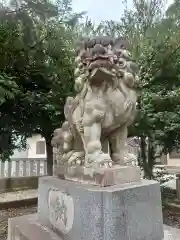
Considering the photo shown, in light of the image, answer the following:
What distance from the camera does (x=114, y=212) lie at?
1.73 m

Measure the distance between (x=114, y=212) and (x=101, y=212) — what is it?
8 cm

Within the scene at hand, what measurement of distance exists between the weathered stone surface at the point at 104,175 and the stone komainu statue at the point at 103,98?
0.05 meters

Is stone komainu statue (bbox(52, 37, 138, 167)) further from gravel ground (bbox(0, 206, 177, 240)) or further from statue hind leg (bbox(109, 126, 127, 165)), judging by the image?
gravel ground (bbox(0, 206, 177, 240))

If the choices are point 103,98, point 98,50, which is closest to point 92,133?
point 103,98

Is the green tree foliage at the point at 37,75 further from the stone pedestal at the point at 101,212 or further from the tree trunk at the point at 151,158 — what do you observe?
the stone pedestal at the point at 101,212

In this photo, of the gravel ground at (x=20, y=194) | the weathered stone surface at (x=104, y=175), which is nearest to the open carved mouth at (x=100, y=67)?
the weathered stone surface at (x=104, y=175)

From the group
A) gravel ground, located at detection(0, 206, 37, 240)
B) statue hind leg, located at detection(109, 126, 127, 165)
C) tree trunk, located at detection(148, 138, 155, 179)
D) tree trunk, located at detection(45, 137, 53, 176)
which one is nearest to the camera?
statue hind leg, located at detection(109, 126, 127, 165)

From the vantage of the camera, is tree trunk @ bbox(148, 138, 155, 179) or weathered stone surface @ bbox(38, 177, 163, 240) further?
tree trunk @ bbox(148, 138, 155, 179)

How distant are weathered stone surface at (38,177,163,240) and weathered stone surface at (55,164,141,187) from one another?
0.04 metres

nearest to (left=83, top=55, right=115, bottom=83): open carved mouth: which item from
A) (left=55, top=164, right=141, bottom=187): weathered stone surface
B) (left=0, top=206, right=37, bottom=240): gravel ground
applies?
(left=55, top=164, right=141, bottom=187): weathered stone surface

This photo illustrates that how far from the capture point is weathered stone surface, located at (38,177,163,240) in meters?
1.72

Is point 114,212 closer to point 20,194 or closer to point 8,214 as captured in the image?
point 8,214

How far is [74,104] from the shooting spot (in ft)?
7.24

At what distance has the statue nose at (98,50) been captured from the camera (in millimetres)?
1857
